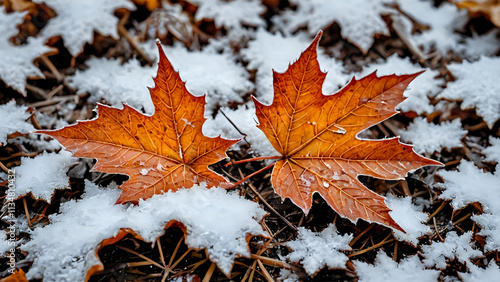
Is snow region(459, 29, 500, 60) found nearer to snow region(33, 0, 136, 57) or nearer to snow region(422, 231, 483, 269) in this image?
snow region(422, 231, 483, 269)

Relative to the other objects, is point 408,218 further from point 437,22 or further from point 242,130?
point 437,22

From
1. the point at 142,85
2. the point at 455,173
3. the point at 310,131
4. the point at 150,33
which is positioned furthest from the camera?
the point at 150,33

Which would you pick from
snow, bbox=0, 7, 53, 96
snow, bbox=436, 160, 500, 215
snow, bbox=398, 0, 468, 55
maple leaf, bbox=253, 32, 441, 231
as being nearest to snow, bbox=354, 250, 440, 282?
maple leaf, bbox=253, 32, 441, 231

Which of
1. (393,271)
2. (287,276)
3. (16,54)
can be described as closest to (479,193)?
(393,271)

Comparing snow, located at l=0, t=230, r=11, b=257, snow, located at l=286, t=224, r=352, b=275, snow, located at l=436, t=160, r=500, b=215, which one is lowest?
snow, located at l=286, t=224, r=352, b=275

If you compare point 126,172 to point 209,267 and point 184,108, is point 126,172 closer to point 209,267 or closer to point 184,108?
point 184,108

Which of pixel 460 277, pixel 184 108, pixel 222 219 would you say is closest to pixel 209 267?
pixel 222 219
